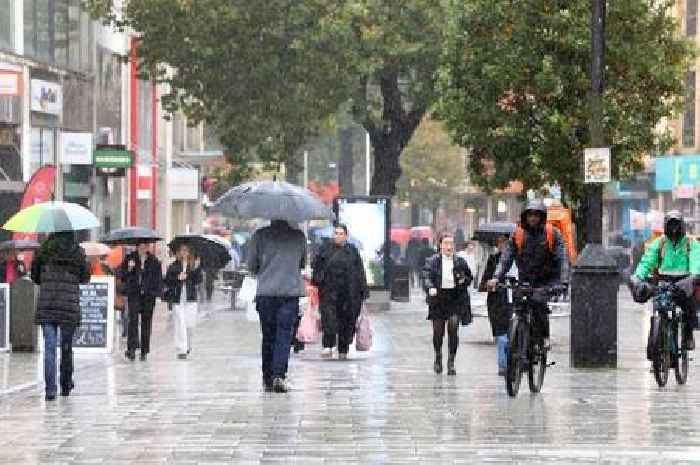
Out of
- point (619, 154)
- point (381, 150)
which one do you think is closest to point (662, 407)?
point (619, 154)

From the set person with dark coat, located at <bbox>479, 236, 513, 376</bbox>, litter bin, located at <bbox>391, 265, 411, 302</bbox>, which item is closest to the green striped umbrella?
person with dark coat, located at <bbox>479, 236, 513, 376</bbox>

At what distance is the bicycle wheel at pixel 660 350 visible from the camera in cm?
2048

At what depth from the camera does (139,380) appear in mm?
22781

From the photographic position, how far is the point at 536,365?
66.2ft

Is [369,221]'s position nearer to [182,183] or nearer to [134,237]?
[182,183]

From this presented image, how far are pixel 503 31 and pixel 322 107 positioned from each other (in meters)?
20.6

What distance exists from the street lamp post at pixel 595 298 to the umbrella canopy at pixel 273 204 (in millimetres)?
2839

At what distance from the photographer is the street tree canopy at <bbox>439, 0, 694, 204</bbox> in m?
31.5

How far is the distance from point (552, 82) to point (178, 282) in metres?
6.34

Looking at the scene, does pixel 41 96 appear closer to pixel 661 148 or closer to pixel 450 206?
pixel 661 148

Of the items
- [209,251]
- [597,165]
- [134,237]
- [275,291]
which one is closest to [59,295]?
[275,291]

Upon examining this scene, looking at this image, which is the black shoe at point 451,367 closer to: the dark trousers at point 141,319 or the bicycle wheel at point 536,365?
the bicycle wheel at point 536,365

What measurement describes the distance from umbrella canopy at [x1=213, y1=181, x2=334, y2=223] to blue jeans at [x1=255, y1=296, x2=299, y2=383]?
793 mm

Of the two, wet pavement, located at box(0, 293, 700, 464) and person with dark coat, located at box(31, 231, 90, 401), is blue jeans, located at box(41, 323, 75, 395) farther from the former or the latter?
wet pavement, located at box(0, 293, 700, 464)
